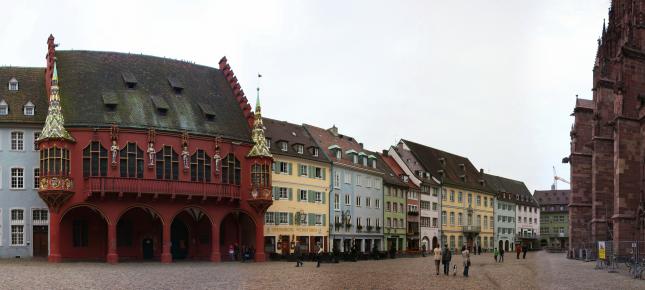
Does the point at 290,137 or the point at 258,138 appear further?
the point at 290,137

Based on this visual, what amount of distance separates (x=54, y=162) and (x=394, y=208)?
2072 inches

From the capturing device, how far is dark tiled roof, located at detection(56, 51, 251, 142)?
66.8 metres

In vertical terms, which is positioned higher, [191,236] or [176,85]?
[176,85]

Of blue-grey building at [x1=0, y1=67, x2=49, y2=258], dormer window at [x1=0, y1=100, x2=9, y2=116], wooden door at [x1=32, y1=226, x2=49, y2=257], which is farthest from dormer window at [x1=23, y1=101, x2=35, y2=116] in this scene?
wooden door at [x1=32, y1=226, x2=49, y2=257]

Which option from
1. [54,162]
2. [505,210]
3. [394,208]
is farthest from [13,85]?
[505,210]

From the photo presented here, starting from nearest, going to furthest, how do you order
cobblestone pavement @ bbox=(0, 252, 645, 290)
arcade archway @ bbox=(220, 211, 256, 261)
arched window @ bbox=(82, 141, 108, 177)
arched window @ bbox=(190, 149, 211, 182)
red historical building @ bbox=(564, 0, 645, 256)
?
cobblestone pavement @ bbox=(0, 252, 645, 290) → red historical building @ bbox=(564, 0, 645, 256) → arched window @ bbox=(82, 141, 108, 177) → arched window @ bbox=(190, 149, 211, 182) → arcade archway @ bbox=(220, 211, 256, 261)

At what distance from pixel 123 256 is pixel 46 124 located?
12.3 metres

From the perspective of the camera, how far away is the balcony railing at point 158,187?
2502 inches

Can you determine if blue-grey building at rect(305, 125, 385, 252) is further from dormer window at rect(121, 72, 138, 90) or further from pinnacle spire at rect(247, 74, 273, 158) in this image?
dormer window at rect(121, 72, 138, 90)

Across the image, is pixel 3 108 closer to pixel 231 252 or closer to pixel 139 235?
pixel 139 235

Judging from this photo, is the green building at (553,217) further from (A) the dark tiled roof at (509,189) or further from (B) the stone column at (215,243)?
(B) the stone column at (215,243)

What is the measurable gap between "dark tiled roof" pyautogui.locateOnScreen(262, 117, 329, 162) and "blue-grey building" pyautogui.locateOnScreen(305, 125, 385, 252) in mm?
1853

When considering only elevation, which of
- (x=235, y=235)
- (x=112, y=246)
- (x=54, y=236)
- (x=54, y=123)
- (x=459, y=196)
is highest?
(x=54, y=123)

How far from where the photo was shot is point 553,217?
193m
